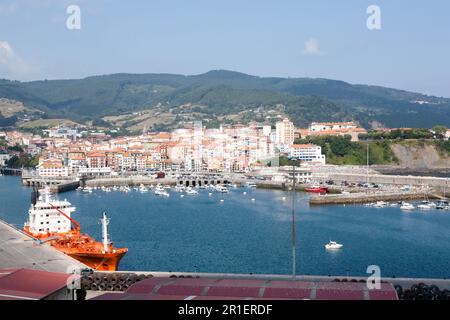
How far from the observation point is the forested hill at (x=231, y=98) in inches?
2235

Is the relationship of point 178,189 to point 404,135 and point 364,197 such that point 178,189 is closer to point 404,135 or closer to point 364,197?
point 364,197

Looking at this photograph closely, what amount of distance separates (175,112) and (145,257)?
49.5m

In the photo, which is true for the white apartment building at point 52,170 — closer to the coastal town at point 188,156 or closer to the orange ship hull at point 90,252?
the coastal town at point 188,156

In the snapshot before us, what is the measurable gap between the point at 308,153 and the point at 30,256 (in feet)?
68.4

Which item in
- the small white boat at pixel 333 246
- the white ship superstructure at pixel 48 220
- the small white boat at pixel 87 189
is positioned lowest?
the small white boat at pixel 87 189

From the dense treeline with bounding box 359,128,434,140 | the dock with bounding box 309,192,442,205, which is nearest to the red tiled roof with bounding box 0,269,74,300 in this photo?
the dock with bounding box 309,192,442,205

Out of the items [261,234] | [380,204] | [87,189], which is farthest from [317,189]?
[261,234]

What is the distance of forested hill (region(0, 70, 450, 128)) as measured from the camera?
56781 mm

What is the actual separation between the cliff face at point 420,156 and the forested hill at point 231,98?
20.6m

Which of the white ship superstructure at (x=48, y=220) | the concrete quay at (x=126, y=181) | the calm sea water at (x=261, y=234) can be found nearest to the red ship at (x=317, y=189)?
the calm sea water at (x=261, y=234)

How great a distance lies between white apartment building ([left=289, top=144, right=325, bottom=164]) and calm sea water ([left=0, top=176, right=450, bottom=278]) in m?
10.4

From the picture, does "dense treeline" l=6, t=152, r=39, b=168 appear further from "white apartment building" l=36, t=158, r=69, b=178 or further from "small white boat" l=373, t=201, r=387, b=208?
"small white boat" l=373, t=201, r=387, b=208
